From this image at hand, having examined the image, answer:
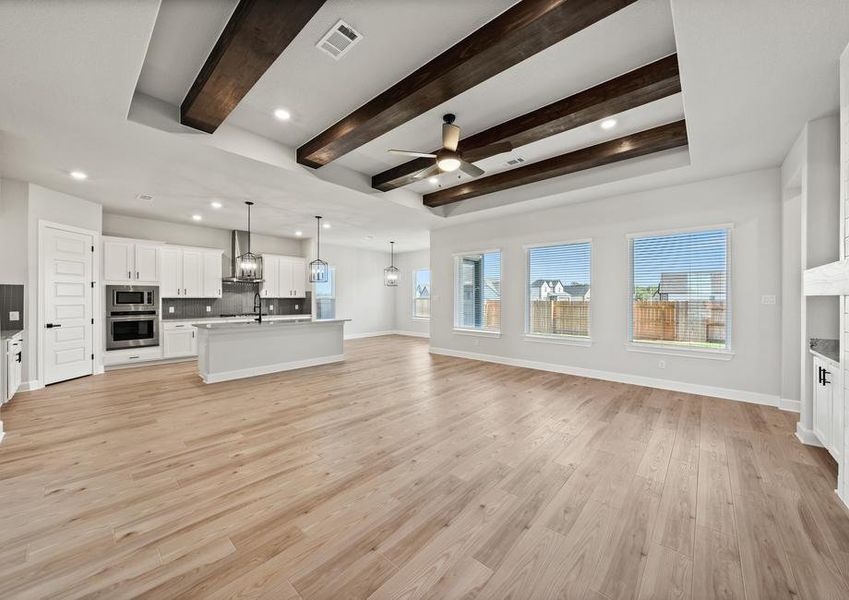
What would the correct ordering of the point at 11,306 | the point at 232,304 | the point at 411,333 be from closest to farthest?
the point at 11,306, the point at 232,304, the point at 411,333

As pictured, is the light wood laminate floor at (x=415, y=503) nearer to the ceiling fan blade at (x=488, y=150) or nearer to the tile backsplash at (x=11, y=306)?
the tile backsplash at (x=11, y=306)

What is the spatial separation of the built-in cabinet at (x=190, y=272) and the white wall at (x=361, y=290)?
8.26 ft

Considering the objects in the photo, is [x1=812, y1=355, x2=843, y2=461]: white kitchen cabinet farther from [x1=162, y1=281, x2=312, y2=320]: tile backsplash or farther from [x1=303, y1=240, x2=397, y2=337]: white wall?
[x1=303, y1=240, x2=397, y2=337]: white wall

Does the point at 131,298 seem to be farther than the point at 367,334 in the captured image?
No

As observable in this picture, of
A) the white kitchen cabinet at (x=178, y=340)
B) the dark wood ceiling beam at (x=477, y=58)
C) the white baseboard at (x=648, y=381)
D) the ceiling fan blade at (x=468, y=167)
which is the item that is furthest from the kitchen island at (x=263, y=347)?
the ceiling fan blade at (x=468, y=167)

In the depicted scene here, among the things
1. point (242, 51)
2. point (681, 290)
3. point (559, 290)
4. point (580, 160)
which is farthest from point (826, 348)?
point (242, 51)

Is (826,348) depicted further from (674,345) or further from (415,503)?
(415,503)

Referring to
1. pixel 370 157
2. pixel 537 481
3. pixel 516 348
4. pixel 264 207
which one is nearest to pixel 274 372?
pixel 264 207

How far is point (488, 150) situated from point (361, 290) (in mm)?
7714

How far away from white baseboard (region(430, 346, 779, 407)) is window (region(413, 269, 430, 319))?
442cm

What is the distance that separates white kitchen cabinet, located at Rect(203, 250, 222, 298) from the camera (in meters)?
7.41

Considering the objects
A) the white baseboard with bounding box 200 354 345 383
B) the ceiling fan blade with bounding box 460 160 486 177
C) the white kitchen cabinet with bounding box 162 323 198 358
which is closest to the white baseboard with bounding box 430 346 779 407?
the white baseboard with bounding box 200 354 345 383

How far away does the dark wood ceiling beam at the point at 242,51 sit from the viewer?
80.6 inches

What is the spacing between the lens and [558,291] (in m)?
6.02
